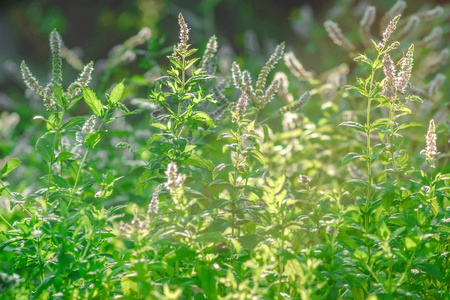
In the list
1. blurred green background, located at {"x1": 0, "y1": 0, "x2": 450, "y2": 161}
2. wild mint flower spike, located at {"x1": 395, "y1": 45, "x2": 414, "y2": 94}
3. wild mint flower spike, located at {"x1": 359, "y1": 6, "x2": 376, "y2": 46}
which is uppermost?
blurred green background, located at {"x1": 0, "y1": 0, "x2": 450, "y2": 161}

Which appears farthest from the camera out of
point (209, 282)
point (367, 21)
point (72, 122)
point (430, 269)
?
point (367, 21)

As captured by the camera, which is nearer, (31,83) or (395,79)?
(395,79)

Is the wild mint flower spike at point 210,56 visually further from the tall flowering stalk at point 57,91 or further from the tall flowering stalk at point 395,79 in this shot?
the tall flowering stalk at point 395,79

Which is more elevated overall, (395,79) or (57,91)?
(57,91)

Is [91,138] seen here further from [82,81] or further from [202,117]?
[202,117]

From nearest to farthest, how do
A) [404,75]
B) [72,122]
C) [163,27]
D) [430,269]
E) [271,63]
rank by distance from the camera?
[430,269]
[404,75]
[72,122]
[271,63]
[163,27]

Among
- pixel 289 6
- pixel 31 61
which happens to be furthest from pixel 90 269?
pixel 31 61

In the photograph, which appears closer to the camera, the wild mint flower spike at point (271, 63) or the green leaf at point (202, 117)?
the green leaf at point (202, 117)

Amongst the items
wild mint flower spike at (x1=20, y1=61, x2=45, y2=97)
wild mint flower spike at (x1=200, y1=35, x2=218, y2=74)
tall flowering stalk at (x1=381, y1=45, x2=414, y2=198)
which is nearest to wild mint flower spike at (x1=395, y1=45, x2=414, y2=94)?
tall flowering stalk at (x1=381, y1=45, x2=414, y2=198)

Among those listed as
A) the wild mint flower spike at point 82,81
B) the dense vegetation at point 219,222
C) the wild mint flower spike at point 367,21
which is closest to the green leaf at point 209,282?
the dense vegetation at point 219,222

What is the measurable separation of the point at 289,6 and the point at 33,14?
4.00 meters

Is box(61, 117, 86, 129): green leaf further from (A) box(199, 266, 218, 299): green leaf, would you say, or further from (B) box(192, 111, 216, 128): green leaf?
(A) box(199, 266, 218, 299): green leaf

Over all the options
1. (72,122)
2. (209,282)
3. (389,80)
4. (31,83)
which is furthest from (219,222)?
(31,83)

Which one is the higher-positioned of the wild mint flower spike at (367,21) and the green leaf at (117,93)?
the wild mint flower spike at (367,21)
